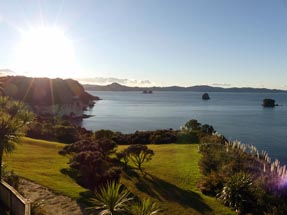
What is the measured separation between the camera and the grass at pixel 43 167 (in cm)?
2070

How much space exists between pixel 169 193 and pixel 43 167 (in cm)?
1066

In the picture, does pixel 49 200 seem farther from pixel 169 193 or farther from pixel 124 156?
pixel 124 156

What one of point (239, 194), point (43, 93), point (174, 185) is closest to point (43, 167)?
point (174, 185)

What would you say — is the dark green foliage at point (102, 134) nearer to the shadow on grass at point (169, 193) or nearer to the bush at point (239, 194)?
the shadow on grass at point (169, 193)

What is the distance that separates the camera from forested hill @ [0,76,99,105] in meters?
139

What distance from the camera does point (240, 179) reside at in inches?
845

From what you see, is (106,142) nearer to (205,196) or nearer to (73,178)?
(73,178)

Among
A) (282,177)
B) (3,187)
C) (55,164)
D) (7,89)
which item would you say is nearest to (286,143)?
(282,177)

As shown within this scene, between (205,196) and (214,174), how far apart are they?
3124 mm

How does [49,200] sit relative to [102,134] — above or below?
above

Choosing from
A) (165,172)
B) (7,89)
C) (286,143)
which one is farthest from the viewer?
(7,89)

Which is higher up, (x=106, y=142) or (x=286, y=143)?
(x=106, y=142)

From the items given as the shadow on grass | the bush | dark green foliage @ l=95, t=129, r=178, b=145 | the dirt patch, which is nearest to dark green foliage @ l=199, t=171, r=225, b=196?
the shadow on grass

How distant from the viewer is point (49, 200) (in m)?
18.5
